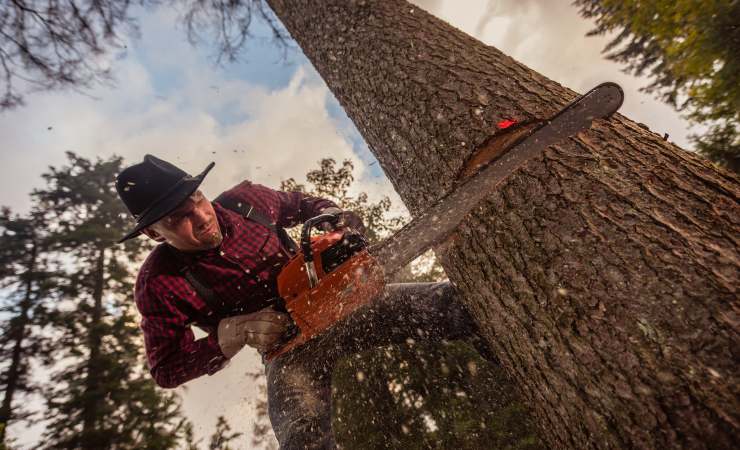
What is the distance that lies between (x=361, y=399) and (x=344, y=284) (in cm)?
171

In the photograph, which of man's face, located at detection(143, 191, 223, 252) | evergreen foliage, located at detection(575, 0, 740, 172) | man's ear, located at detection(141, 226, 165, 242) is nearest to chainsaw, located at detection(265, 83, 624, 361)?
man's face, located at detection(143, 191, 223, 252)

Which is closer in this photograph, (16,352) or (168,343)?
(168,343)

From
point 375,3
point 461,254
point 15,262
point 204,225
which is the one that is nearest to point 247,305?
point 204,225

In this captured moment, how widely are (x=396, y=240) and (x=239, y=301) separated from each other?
4.33 feet

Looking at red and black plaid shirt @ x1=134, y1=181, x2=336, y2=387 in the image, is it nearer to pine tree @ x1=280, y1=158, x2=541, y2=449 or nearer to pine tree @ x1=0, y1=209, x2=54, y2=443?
pine tree @ x1=280, y1=158, x2=541, y2=449

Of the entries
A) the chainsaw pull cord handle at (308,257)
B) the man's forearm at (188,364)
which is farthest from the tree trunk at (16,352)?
the chainsaw pull cord handle at (308,257)

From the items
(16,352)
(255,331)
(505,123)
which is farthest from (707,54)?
(16,352)

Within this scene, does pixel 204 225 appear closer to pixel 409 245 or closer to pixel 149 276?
pixel 149 276

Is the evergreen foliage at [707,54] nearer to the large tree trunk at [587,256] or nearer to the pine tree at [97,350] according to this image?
the large tree trunk at [587,256]

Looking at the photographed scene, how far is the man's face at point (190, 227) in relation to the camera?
6.50 feet

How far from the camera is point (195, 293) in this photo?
2.16 m

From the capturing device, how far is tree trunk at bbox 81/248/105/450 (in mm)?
6559

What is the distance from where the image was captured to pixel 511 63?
1.71 metres

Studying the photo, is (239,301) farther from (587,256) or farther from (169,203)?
(587,256)
